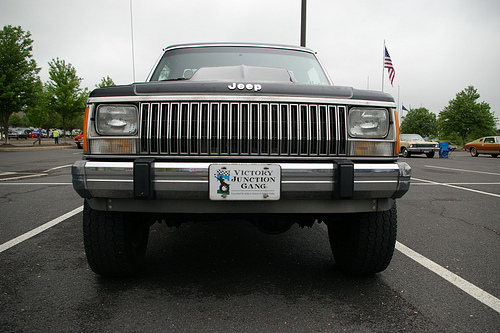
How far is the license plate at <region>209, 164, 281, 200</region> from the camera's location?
6.88 ft

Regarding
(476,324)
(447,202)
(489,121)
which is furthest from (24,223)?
(489,121)

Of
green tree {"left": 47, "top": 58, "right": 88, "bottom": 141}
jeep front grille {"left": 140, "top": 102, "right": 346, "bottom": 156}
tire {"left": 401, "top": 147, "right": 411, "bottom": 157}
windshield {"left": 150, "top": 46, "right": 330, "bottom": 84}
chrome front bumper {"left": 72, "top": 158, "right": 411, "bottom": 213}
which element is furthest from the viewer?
green tree {"left": 47, "top": 58, "right": 88, "bottom": 141}

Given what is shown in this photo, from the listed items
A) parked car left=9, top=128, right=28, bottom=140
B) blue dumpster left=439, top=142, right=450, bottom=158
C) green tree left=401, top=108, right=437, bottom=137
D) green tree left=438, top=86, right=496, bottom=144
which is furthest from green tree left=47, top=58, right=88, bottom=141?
green tree left=401, top=108, right=437, bottom=137

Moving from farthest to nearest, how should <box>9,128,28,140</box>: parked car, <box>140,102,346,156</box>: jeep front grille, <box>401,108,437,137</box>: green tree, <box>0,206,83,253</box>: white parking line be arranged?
<box>401,108,437,137</box>: green tree, <box>9,128,28,140</box>: parked car, <box>0,206,83,253</box>: white parking line, <box>140,102,346,156</box>: jeep front grille

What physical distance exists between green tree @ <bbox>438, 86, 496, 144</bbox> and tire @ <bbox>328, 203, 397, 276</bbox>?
155 ft

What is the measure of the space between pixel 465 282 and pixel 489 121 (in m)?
48.2

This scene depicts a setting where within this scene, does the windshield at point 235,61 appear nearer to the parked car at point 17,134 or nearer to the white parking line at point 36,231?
the white parking line at point 36,231

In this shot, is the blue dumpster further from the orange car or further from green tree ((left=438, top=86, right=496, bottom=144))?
green tree ((left=438, top=86, right=496, bottom=144))

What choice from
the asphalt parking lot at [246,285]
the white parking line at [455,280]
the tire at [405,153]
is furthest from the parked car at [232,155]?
the tire at [405,153]

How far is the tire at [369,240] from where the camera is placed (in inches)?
99.7

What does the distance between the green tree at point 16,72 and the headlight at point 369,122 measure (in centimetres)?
2564

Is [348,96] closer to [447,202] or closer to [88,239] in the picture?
[88,239]

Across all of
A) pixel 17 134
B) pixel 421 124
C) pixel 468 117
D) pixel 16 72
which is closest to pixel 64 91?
pixel 16 72

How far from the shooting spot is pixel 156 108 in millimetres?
2262
